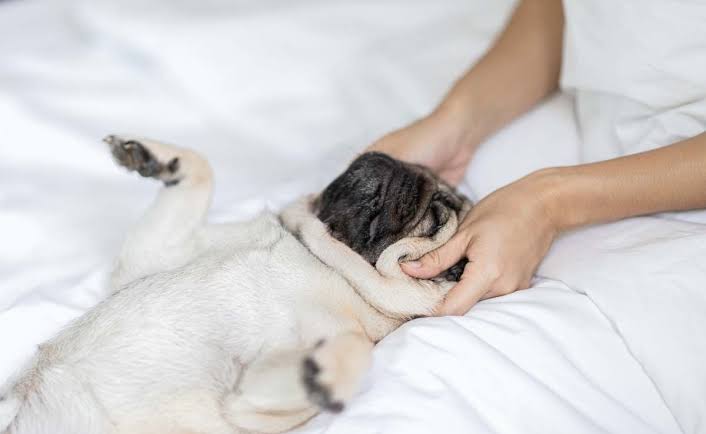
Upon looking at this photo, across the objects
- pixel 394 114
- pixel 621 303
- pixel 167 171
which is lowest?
pixel 621 303

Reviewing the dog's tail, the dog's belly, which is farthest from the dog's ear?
the dog's tail

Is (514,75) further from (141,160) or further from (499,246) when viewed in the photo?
(141,160)

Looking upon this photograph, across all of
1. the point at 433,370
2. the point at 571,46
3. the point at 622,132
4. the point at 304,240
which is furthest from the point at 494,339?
the point at 571,46

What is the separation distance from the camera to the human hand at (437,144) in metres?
1.79

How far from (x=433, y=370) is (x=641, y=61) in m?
0.84

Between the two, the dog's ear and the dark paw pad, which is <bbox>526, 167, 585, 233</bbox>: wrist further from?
the dark paw pad

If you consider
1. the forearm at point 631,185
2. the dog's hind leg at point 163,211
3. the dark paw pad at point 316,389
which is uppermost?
the dog's hind leg at point 163,211

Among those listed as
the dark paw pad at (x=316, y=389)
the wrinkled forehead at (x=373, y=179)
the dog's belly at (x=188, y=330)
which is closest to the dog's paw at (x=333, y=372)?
the dark paw pad at (x=316, y=389)

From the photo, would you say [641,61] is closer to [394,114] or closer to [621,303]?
[621,303]

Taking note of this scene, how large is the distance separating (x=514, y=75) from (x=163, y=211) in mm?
971

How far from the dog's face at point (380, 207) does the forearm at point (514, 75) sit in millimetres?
400

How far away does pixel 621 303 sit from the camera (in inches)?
51.1

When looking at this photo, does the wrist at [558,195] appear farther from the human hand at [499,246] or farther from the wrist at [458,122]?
the wrist at [458,122]

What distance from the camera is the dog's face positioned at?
1.47 meters
